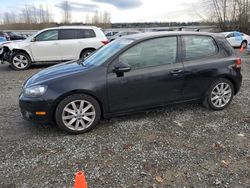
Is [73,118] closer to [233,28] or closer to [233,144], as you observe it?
[233,144]

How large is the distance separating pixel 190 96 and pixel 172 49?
3.06ft

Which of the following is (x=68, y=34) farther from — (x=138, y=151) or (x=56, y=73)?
(x=138, y=151)

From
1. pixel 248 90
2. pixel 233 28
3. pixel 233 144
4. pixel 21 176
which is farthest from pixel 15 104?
pixel 233 28

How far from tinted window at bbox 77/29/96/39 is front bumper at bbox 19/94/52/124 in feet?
23.0

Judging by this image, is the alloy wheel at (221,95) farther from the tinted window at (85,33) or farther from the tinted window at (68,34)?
the tinted window at (68,34)

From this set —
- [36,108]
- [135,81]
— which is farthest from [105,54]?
[36,108]

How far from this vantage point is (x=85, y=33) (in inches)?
417

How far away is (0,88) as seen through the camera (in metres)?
7.11

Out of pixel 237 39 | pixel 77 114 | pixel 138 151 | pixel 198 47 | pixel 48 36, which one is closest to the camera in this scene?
pixel 138 151

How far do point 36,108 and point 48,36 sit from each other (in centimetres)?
704

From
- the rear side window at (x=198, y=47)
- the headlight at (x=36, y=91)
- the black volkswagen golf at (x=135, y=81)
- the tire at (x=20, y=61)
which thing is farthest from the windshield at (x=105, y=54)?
the tire at (x=20, y=61)

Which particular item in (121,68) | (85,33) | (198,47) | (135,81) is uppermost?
(85,33)

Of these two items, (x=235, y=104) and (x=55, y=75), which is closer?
(x=55, y=75)

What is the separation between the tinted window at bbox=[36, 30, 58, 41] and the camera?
33.2 ft
